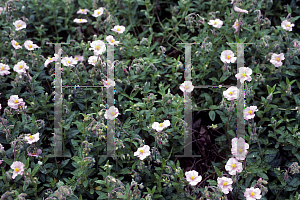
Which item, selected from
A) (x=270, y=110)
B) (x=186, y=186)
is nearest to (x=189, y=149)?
(x=186, y=186)

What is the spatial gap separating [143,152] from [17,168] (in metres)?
1.24

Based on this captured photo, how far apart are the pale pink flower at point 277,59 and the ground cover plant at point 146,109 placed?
18 mm

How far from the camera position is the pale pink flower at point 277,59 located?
13.1 feet

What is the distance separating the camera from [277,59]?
13.1 feet

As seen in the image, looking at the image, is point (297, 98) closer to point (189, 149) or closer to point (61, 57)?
point (189, 149)

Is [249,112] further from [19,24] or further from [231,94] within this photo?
[19,24]

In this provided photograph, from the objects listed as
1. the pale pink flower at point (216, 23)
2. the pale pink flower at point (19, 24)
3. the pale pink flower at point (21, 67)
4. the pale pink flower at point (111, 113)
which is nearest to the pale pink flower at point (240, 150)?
the pale pink flower at point (111, 113)

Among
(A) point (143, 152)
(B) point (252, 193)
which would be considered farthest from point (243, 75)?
(A) point (143, 152)

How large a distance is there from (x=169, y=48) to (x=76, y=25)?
152cm

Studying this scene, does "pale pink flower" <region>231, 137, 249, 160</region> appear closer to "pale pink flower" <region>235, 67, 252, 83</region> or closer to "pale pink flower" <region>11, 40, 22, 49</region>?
"pale pink flower" <region>235, 67, 252, 83</region>

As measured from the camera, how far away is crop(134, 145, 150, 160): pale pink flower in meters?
3.28

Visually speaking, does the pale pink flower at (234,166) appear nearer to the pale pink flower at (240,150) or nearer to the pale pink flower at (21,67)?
the pale pink flower at (240,150)

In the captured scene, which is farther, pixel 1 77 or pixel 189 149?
pixel 1 77

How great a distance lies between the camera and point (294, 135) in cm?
359
